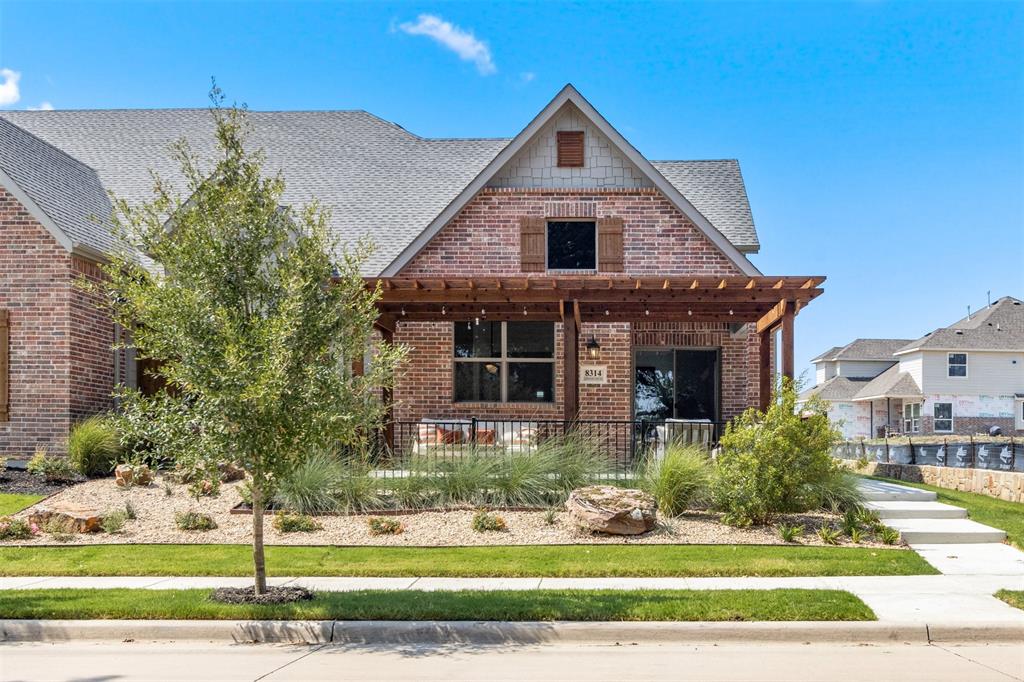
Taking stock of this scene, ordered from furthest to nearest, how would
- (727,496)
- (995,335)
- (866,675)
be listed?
(995,335)
(727,496)
(866,675)

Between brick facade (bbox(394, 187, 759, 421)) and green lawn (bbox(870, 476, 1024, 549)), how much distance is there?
456cm

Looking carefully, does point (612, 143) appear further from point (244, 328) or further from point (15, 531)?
point (15, 531)

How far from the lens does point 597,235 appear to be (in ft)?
65.1

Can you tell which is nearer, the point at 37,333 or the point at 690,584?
the point at 690,584

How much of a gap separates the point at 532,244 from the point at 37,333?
937 centimetres

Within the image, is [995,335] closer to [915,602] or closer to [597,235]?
[597,235]

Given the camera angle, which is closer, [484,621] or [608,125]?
[484,621]

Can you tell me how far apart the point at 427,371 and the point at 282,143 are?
871cm

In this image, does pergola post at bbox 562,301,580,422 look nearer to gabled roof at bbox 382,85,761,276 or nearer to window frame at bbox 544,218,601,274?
window frame at bbox 544,218,601,274

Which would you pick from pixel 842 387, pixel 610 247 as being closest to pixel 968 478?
pixel 610 247

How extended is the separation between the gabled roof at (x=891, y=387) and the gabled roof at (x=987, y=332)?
5.04 ft

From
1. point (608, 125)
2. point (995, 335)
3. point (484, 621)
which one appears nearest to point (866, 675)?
point (484, 621)

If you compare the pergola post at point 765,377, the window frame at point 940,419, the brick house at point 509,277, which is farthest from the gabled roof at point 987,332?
the pergola post at point 765,377

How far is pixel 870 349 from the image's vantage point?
2223 inches
